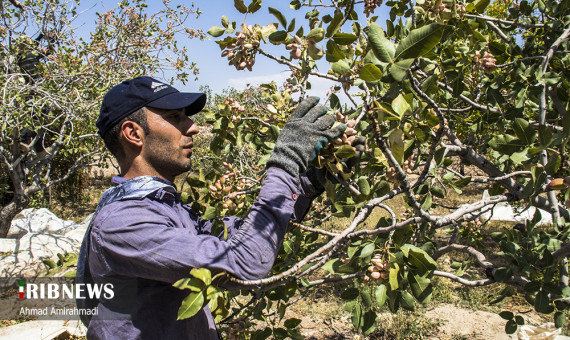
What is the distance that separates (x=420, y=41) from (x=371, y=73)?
5.3 inches

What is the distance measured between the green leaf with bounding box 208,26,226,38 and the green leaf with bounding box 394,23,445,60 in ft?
2.60

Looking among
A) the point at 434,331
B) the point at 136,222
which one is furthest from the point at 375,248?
the point at 434,331

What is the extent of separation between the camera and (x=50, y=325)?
4.24 m

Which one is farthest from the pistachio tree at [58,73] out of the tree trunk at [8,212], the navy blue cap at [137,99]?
the navy blue cap at [137,99]

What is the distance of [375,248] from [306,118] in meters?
0.56

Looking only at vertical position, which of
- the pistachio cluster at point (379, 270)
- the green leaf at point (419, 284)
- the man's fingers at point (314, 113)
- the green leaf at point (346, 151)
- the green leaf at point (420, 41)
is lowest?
the green leaf at point (419, 284)

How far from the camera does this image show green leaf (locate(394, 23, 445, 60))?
965 mm

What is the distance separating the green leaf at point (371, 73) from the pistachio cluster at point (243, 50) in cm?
64

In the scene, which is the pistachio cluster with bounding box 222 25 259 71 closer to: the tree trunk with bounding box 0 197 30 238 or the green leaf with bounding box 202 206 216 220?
the green leaf with bounding box 202 206 216 220

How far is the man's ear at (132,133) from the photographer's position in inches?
63.2

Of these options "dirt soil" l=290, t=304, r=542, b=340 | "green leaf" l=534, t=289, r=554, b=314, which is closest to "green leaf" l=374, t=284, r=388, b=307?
"green leaf" l=534, t=289, r=554, b=314

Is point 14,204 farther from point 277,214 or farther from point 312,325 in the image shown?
point 277,214

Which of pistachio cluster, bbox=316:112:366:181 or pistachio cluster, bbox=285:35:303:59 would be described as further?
pistachio cluster, bbox=285:35:303:59

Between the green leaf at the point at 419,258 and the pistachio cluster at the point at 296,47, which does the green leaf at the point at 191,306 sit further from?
the pistachio cluster at the point at 296,47
